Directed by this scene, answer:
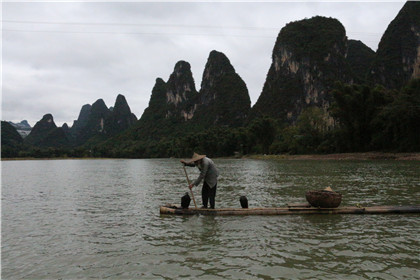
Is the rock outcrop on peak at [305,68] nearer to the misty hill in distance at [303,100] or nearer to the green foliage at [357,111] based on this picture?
the misty hill in distance at [303,100]

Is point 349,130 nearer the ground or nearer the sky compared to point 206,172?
nearer the sky

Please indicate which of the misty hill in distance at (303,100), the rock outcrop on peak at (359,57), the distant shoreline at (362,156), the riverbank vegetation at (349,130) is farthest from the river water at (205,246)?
the rock outcrop on peak at (359,57)

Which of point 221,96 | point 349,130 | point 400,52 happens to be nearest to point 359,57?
point 400,52

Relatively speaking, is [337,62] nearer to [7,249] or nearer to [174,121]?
[174,121]

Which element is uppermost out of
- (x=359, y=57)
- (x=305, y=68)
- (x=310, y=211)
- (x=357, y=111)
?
(x=359, y=57)

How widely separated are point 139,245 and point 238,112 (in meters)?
158

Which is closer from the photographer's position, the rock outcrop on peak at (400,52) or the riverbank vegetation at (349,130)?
the riverbank vegetation at (349,130)

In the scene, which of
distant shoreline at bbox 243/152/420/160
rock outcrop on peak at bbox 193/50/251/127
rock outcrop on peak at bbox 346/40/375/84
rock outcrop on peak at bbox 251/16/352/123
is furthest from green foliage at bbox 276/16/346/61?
distant shoreline at bbox 243/152/420/160

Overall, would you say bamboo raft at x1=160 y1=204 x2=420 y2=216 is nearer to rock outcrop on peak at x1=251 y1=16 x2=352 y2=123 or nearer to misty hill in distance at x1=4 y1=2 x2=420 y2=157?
misty hill in distance at x1=4 y1=2 x2=420 y2=157

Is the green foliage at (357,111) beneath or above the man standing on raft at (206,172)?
above

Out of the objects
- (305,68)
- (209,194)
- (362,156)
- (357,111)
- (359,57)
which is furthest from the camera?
(359,57)

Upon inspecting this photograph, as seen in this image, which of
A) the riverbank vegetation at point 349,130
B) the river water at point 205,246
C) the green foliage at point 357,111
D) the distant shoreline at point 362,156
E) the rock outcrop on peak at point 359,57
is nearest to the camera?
the river water at point 205,246

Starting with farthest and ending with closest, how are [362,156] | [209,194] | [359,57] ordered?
[359,57]
[362,156]
[209,194]

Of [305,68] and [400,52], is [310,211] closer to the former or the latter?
[400,52]
